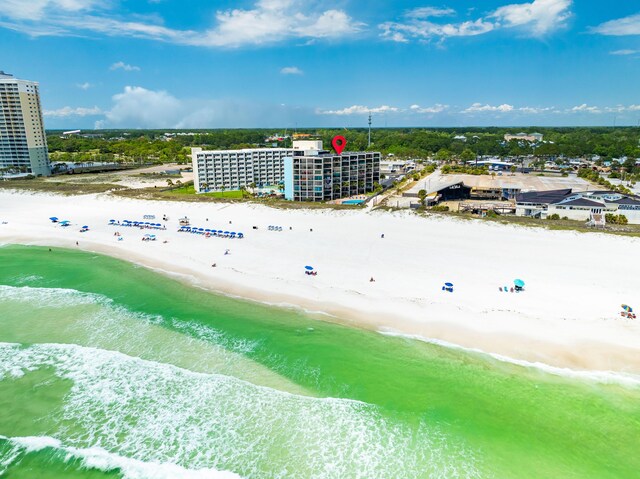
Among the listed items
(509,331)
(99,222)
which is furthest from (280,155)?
(509,331)

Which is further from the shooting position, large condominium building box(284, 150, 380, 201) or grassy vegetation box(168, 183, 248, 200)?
grassy vegetation box(168, 183, 248, 200)

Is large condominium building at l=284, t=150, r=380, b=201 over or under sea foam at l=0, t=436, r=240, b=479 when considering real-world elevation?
over

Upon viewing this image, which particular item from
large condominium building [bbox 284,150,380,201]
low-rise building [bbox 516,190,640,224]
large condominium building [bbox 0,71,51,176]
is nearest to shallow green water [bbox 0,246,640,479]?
low-rise building [bbox 516,190,640,224]

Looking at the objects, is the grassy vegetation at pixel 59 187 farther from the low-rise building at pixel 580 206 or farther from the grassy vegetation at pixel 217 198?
the low-rise building at pixel 580 206

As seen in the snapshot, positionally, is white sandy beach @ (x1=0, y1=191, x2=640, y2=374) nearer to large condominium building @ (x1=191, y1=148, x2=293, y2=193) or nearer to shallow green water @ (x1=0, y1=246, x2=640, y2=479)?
shallow green water @ (x1=0, y1=246, x2=640, y2=479)

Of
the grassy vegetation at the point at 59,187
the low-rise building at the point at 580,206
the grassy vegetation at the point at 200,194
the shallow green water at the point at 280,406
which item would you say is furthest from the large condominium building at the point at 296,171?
the shallow green water at the point at 280,406

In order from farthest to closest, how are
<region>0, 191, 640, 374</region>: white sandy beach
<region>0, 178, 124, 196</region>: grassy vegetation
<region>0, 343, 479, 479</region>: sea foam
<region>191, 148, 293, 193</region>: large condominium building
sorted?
1. <region>191, 148, 293, 193</region>: large condominium building
2. <region>0, 178, 124, 196</region>: grassy vegetation
3. <region>0, 191, 640, 374</region>: white sandy beach
4. <region>0, 343, 479, 479</region>: sea foam

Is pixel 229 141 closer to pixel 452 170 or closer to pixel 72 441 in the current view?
pixel 452 170

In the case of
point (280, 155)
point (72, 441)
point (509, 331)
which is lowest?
point (72, 441)
